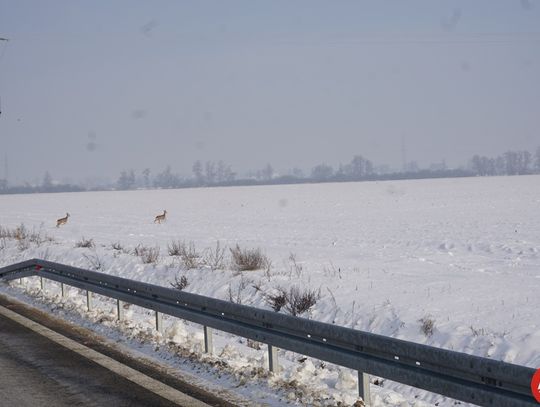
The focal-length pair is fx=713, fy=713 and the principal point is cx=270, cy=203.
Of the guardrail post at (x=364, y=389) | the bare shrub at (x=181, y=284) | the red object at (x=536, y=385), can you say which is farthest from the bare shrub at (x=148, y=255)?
the red object at (x=536, y=385)

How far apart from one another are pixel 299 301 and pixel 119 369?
5224 millimetres

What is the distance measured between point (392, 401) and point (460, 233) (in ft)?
68.8

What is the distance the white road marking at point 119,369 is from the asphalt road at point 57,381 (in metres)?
0.08

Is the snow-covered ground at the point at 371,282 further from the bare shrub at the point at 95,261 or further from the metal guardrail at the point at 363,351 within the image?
the metal guardrail at the point at 363,351

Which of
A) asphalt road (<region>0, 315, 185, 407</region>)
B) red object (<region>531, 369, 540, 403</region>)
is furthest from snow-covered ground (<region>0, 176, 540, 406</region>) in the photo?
red object (<region>531, 369, 540, 403</region>)

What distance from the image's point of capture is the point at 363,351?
5.88m

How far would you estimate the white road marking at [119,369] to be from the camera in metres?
6.08

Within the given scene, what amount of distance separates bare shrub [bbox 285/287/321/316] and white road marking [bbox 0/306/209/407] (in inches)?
164

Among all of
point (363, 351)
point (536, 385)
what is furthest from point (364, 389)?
point (536, 385)

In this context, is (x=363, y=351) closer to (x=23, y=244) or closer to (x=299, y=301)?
(x=299, y=301)

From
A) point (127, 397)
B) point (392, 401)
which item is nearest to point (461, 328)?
point (392, 401)

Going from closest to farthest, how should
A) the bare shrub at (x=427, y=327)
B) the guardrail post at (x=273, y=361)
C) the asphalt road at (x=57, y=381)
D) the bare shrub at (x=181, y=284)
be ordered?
the asphalt road at (x=57, y=381) → the guardrail post at (x=273, y=361) → the bare shrub at (x=427, y=327) → the bare shrub at (x=181, y=284)

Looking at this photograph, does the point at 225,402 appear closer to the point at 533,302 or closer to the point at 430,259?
the point at 533,302

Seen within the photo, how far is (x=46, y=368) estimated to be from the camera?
23.9 ft
